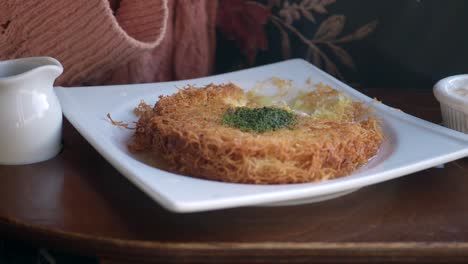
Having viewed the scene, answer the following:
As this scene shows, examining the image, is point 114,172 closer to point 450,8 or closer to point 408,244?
point 408,244

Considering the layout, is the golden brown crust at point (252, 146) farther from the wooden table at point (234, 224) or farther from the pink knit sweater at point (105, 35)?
the pink knit sweater at point (105, 35)

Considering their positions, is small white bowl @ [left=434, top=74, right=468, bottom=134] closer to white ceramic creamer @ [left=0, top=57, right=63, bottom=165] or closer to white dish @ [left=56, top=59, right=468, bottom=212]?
white dish @ [left=56, top=59, right=468, bottom=212]

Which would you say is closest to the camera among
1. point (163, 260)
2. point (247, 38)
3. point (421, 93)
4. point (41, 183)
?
point (163, 260)

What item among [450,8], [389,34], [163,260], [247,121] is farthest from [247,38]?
[163,260]

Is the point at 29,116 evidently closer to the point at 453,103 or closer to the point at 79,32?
the point at 79,32

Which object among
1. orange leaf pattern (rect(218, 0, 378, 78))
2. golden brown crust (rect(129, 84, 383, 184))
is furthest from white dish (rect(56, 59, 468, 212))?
orange leaf pattern (rect(218, 0, 378, 78))

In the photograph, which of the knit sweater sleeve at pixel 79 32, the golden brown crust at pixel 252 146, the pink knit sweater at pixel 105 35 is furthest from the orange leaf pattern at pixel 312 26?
the golden brown crust at pixel 252 146
